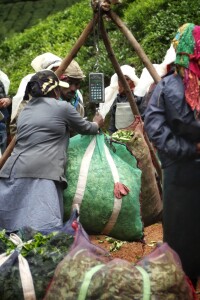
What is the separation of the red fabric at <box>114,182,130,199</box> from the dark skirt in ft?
3.37

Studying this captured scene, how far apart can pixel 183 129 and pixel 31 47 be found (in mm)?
10484

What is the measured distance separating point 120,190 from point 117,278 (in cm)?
186

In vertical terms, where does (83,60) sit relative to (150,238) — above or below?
above

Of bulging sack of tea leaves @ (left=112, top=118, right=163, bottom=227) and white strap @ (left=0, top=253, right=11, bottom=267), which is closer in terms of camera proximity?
white strap @ (left=0, top=253, right=11, bottom=267)

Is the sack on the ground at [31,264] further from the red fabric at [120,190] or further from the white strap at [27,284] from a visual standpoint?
the red fabric at [120,190]

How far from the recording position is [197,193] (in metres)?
4.70

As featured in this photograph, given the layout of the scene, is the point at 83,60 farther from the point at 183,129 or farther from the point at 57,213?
the point at 183,129

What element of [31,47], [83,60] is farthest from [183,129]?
[31,47]

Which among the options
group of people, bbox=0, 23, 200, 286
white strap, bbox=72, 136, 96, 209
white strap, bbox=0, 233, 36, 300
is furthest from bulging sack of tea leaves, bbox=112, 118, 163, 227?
white strap, bbox=0, 233, 36, 300

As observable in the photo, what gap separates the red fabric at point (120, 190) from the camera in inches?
230

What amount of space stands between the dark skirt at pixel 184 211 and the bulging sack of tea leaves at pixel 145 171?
167cm

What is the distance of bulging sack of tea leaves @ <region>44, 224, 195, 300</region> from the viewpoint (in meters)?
4.02

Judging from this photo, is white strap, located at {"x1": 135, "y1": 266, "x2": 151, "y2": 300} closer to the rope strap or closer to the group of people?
the rope strap

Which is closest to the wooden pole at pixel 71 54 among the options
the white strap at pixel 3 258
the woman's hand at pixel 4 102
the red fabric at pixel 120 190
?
the red fabric at pixel 120 190
